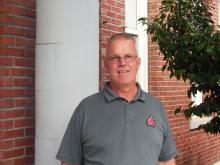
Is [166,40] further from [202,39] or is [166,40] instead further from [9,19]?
[9,19]

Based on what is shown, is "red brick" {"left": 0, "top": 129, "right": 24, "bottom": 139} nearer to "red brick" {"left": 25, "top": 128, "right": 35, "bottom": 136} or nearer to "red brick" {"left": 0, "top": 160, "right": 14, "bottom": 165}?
"red brick" {"left": 25, "top": 128, "right": 35, "bottom": 136}

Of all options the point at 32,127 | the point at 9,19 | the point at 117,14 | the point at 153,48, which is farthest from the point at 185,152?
the point at 9,19

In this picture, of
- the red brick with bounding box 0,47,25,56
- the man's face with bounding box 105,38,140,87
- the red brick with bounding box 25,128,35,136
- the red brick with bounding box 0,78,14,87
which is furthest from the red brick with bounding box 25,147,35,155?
the man's face with bounding box 105,38,140,87

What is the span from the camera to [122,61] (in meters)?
2.63

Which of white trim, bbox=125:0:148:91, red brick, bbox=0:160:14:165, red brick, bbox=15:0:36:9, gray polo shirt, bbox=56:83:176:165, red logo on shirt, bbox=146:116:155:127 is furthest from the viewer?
white trim, bbox=125:0:148:91

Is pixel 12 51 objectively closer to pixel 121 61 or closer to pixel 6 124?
pixel 6 124

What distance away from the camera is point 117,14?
17.2 feet

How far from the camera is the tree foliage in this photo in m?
4.36

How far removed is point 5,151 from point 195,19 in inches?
103

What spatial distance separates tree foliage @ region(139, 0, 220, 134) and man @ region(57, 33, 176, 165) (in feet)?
5.71

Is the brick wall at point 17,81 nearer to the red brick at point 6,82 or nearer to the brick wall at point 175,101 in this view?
the red brick at point 6,82

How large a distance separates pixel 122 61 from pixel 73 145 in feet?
2.04

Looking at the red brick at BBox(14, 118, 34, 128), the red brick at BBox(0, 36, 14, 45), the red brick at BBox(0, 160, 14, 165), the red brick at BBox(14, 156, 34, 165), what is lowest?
the red brick at BBox(14, 156, 34, 165)

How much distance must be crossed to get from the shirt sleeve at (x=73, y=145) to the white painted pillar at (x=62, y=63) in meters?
0.51
